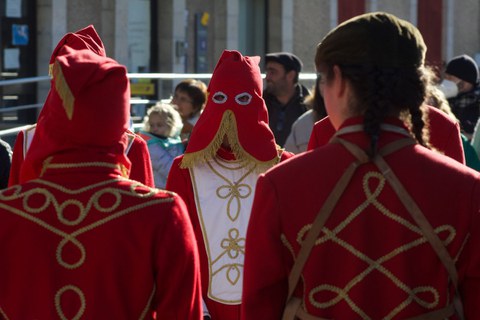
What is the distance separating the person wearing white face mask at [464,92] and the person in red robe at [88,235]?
6708 mm

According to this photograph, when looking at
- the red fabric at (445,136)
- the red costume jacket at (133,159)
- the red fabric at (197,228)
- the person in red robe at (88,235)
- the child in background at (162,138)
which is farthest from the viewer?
the child in background at (162,138)

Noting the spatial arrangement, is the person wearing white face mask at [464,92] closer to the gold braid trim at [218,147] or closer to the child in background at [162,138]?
the child in background at [162,138]

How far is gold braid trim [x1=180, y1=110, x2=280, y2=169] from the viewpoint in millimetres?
5605

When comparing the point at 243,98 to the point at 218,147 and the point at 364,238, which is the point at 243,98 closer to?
the point at 218,147

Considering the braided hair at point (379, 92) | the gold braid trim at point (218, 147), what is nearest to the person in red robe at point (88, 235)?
the braided hair at point (379, 92)

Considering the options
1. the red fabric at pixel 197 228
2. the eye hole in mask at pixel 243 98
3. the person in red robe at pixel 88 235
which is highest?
the eye hole in mask at pixel 243 98

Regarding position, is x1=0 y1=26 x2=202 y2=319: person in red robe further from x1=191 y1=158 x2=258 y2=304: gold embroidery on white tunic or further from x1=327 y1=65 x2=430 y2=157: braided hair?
x1=191 y1=158 x2=258 y2=304: gold embroidery on white tunic

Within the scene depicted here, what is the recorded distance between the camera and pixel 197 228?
18.2 ft

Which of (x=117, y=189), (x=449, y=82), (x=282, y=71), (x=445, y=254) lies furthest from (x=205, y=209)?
(x=449, y=82)

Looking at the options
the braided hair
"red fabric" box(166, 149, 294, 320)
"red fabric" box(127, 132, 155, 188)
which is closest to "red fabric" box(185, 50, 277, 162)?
"red fabric" box(166, 149, 294, 320)

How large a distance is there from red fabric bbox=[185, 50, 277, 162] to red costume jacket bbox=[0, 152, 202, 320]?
2.31 meters

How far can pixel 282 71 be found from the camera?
9.53 metres

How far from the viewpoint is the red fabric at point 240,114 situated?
5637 mm

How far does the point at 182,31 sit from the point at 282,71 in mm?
8729
